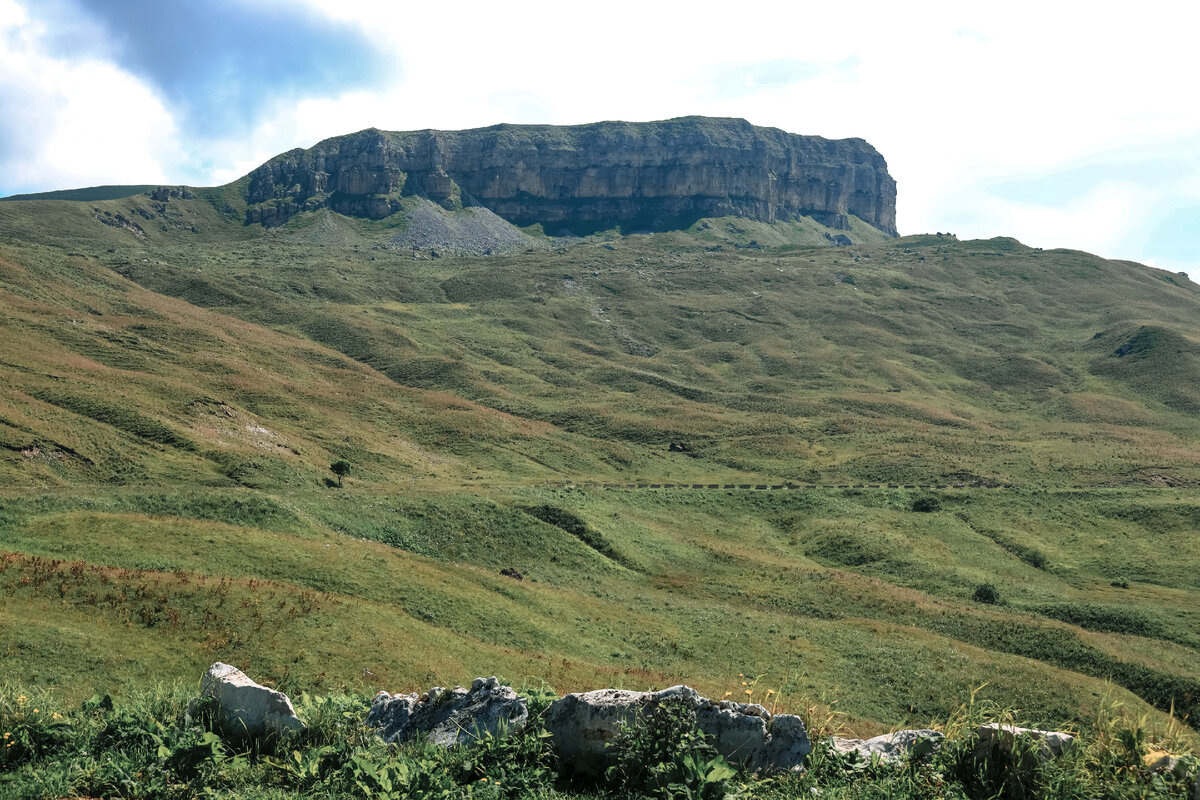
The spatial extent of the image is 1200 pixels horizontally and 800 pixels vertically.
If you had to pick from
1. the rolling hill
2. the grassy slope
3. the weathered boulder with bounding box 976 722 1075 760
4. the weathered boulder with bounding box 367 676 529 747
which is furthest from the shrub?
the weathered boulder with bounding box 367 676 529 747

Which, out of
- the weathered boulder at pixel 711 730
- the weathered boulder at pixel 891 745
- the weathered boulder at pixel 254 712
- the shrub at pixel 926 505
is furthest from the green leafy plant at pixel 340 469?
the weathered boulder at pixel 891 745

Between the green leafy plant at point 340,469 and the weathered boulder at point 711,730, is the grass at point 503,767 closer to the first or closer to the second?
the weathered boulder at point 711,730

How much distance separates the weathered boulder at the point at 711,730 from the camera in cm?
1448

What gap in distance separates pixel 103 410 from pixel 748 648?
6406 cm

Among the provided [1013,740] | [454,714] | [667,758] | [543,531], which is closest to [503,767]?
[454,714]

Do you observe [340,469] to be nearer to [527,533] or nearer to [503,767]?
[527,533]

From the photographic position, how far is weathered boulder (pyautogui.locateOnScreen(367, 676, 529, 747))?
50.7 ft

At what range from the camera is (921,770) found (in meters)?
13.9

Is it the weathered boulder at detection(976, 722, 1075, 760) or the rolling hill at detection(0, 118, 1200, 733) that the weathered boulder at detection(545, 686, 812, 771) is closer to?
the rolling hill at detection(0, 118, 1200, 733)

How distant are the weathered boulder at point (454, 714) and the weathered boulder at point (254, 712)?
1963 millimetres

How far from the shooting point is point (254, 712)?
15.7 meters

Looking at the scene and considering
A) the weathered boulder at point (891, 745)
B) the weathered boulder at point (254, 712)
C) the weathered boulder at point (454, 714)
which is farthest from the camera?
the weathered boulder at point (254, 712)

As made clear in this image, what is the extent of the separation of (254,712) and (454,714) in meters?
3.84

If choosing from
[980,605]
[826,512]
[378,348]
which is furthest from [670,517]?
[378,348]
